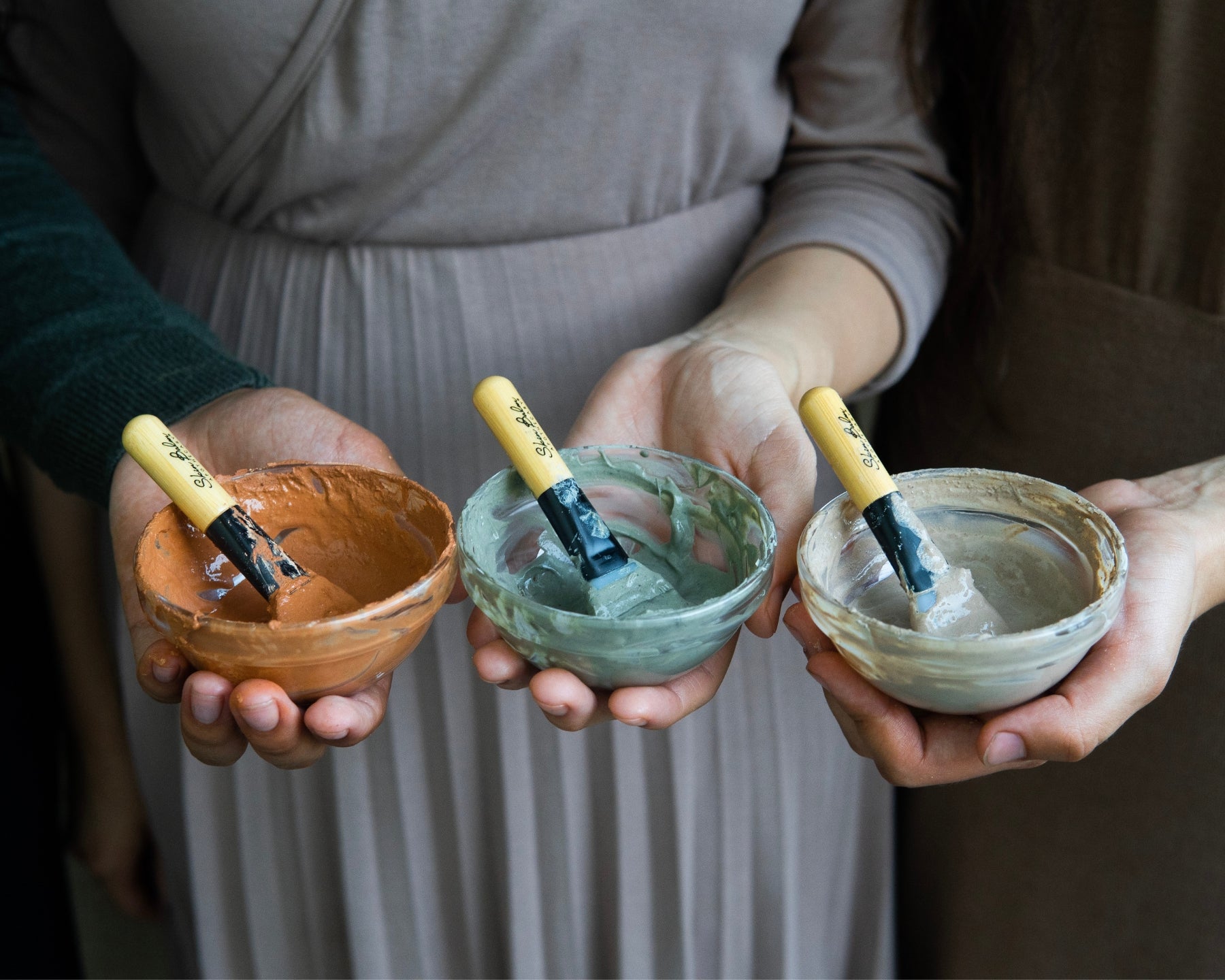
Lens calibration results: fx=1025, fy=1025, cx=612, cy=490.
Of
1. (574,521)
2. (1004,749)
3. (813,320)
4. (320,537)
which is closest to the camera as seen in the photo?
(1004,749)

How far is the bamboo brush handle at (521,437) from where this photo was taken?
Answer: 2.42 feet

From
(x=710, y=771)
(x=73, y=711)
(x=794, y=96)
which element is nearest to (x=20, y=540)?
(x=73, y=711)

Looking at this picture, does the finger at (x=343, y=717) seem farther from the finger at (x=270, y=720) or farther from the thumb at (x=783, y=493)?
the thumb at (x=783, y=493)

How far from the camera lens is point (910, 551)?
2.31ft

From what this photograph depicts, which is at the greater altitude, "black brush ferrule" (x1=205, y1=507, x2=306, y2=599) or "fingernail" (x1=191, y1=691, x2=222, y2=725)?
"black brush ferrule" (x1=205, y1=507, x2=306, y2=599)

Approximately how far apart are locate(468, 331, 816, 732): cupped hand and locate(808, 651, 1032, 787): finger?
0.07 metres

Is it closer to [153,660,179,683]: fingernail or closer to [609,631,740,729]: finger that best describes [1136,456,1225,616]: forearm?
[609,631,740,729]: finger

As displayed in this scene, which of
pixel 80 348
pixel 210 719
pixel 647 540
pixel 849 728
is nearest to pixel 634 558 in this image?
pixel 647 540

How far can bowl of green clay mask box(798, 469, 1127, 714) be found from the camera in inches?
24.0

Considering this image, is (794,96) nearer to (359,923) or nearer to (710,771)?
(710,771)

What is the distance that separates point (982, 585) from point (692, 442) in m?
0.25

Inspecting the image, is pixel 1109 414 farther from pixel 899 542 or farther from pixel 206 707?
pixel 206 707

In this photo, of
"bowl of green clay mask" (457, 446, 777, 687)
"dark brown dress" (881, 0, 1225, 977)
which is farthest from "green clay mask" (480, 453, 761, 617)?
"dark brown dress" (881, 0, 1225, 977)

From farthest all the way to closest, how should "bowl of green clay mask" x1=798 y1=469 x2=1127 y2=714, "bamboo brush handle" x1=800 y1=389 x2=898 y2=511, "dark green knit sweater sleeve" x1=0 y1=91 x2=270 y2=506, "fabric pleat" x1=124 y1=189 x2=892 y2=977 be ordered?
"fabric pleat" x1=124 y1=189 x2=892 y2=977 < "dark green knit sweater sleeve" x1=0 y1=91 x2=270 y2=506 < "bamboo brush handle" x1=800 y1=389 x2=898 y2=511 < "bowl of green clay mask" x1=798 y1=469 x2=1127 y2=714
